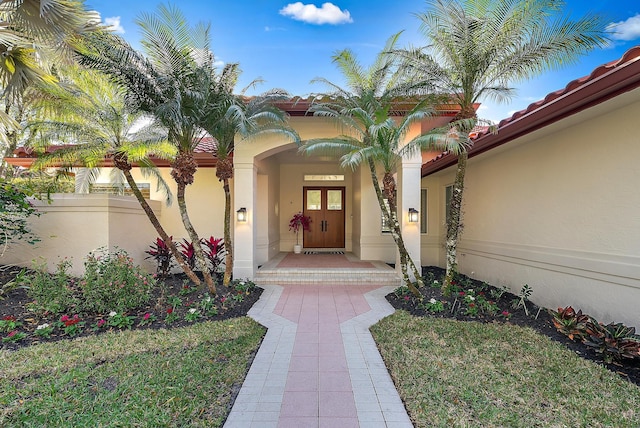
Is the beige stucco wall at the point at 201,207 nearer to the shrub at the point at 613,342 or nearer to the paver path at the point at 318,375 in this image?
the paver path at the point at 318,375

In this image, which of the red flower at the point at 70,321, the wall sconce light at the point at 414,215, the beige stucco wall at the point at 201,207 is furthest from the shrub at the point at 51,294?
the wall sconce light at the point at 414,215

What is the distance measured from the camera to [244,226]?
8023 mm

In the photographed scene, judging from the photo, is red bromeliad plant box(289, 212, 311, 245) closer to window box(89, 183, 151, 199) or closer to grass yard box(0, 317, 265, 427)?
window box(89, 183, 151, 199)

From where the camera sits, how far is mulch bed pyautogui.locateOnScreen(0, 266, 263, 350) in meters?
4.81

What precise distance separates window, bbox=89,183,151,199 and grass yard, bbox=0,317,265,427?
630 cm

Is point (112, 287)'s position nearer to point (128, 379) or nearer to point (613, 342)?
point (128, 379)

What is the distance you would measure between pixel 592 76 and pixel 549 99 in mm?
719

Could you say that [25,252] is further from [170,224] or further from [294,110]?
[294,110]

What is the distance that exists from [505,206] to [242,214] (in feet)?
21.9

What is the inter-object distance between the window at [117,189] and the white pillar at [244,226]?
397cm

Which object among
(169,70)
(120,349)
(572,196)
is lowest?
(120,349)

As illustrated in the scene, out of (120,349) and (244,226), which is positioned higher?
(244,226)

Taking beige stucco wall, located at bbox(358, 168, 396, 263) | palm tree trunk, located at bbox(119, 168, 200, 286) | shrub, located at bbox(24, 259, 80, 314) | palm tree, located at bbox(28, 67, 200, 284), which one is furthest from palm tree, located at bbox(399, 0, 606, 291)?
shrub, located at bbox(24, 259, 80, 314)

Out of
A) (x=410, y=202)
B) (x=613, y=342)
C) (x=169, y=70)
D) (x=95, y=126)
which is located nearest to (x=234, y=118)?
(x=169, y=70)
